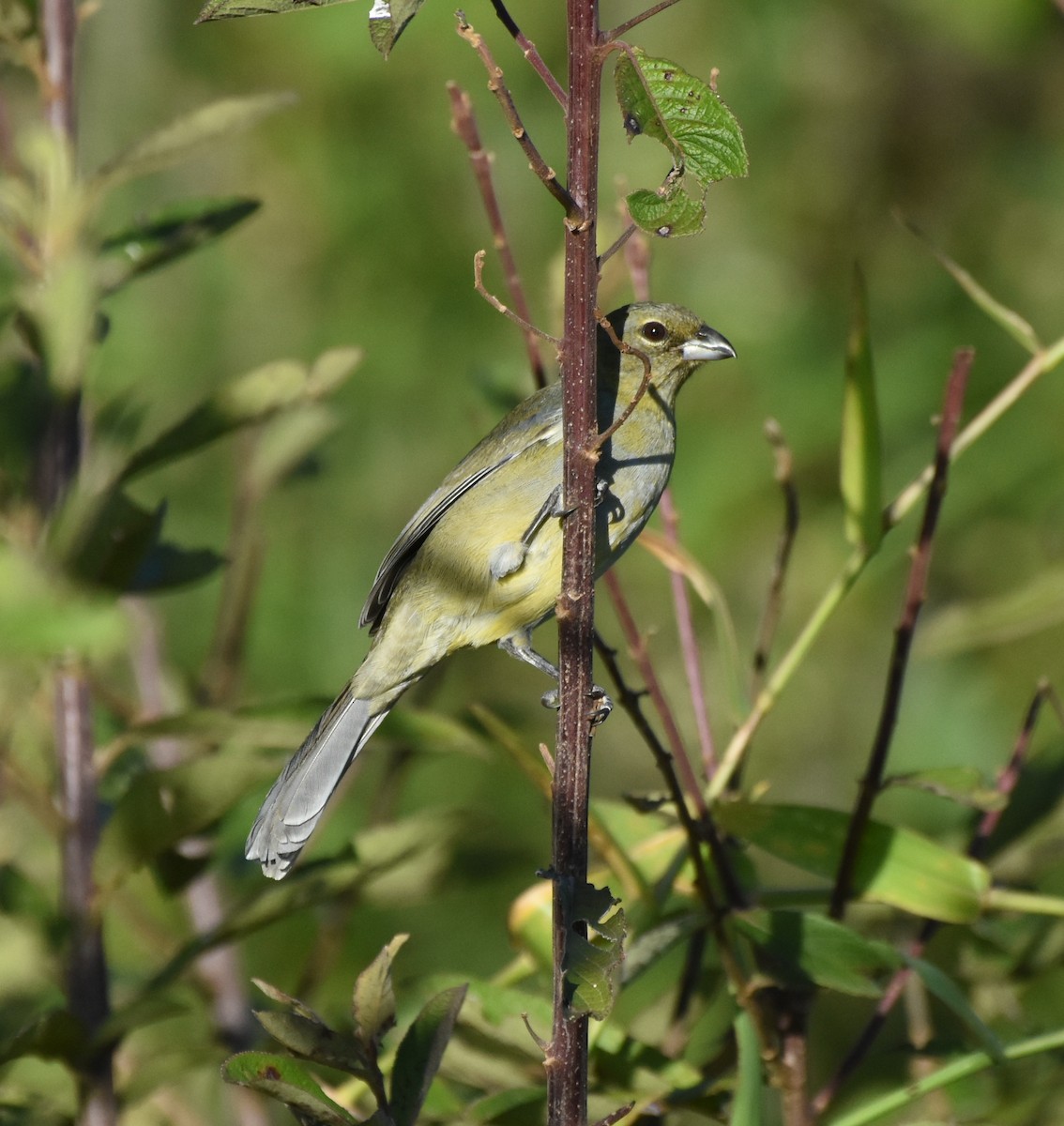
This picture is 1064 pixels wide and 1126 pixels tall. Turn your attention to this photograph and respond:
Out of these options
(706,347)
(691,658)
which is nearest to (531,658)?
(691,658)

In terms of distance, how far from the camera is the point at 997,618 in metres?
2.96

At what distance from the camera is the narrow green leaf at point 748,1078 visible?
1.98 metres

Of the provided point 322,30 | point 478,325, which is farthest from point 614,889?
point 322,30

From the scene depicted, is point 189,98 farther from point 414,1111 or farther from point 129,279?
point 414,1111

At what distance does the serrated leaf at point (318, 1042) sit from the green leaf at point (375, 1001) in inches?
0.7

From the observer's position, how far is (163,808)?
8.10 feet

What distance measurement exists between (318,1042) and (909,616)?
3.51 feet

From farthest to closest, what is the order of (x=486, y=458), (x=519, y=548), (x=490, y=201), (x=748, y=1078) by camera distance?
(x=486, y=458), (x=519, y=548), (x=490, y=201), (x=748, y=1078)

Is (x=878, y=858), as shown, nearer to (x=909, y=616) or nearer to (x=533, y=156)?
(x=909, y=616)

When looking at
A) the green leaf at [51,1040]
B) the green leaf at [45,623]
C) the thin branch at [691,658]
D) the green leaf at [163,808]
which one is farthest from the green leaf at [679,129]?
the green leaf at [51,1040]

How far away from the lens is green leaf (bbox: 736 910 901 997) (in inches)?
85.2

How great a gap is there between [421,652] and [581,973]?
1.58 meters

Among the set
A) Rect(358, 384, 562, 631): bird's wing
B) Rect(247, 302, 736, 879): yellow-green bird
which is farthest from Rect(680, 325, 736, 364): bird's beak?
Rect(358, 384, 562, 631): bird's wing

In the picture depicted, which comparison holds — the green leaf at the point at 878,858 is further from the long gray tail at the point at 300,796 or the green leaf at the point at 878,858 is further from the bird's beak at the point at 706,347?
the bird's beak at the point at 706,347
